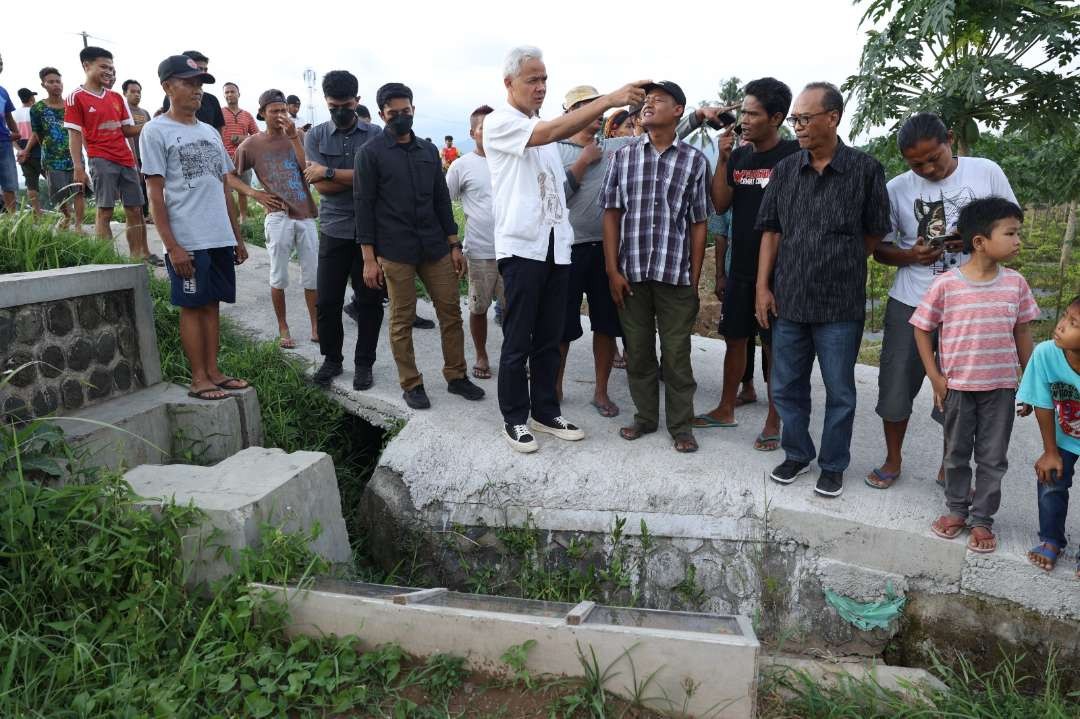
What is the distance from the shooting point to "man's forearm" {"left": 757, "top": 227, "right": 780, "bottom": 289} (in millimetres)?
3559

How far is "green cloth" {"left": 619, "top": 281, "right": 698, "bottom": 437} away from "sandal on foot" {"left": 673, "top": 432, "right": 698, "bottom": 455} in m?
0.04

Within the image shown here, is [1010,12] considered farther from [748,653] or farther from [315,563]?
[315,563]

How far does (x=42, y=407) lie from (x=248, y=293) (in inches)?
122

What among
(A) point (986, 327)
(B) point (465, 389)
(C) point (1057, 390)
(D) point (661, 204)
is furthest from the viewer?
(B) point (465, 389)

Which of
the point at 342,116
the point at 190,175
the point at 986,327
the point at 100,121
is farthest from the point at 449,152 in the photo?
the point at 986,327

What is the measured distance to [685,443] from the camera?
3.87 m

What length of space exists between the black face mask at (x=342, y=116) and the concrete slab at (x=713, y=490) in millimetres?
1690

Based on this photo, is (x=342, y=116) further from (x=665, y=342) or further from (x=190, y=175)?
(x=665, y=342)

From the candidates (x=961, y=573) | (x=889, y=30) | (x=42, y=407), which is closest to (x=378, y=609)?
(x=42, y=407)

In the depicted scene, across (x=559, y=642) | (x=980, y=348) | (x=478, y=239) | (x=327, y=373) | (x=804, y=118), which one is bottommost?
(x=559, y=642)

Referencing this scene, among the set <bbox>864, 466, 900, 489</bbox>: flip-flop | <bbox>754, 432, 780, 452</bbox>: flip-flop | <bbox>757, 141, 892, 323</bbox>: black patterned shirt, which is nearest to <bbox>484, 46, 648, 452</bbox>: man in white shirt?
<bbox>757, 141, 892, 323</bbox>: black patterned shirt

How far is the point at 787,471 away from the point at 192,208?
3365 millimetres

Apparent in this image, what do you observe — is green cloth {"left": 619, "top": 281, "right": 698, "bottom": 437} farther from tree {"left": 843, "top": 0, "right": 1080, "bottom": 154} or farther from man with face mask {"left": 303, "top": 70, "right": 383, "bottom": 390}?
tree {"left": 843, "top": 0, "right": 1080, "bottom": 154}

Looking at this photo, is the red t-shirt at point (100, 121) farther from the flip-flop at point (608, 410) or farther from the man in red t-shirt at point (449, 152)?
the man in red t-shirt at point (449, 152)
